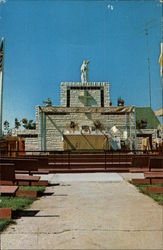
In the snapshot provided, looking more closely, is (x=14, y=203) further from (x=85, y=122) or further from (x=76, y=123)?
(x=85, y=122)

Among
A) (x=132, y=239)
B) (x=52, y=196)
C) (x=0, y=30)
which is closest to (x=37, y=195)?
(x=52, y=196)

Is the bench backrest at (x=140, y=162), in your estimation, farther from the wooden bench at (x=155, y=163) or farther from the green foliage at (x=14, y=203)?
the green foliage at (x=14, y=203)

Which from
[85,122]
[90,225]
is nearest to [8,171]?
[90,225]

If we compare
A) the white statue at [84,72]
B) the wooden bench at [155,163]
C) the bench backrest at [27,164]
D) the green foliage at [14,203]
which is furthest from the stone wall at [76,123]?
the green foliage at [14,203]

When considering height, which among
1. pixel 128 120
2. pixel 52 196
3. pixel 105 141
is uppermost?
pixel 128 120

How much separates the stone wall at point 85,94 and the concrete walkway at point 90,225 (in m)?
14.4

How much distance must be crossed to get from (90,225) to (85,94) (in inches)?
639

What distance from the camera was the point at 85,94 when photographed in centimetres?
1872

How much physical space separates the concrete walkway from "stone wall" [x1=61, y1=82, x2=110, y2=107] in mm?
14428

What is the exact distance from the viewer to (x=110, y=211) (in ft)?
11.4

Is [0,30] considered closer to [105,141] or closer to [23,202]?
[23,202]

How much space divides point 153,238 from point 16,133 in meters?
17.4

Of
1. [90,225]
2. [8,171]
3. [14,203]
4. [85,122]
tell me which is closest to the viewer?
[90,225]

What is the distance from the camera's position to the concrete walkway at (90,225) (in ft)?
7.40
